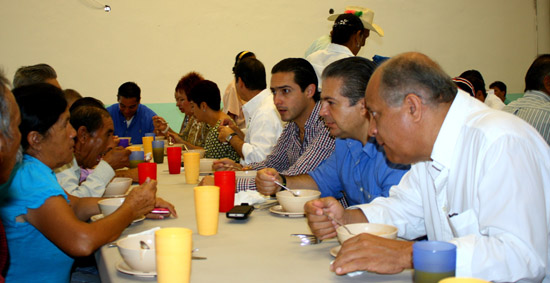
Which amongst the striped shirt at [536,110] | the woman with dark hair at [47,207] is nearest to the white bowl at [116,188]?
the woman with dark hair at [47,207]

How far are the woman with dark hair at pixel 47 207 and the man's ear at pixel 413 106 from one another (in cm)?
91

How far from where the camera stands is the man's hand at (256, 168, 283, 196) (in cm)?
215

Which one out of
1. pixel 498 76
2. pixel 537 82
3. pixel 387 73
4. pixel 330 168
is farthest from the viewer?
pixel 498 76

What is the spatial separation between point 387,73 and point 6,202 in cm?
125

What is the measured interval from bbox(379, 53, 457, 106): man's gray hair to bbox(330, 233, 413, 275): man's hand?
0.40 meters

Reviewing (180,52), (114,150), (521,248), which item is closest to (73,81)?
(180,52)

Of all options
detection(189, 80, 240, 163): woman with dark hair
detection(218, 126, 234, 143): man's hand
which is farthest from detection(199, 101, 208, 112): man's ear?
detection(218, 126, 234, 143): man's hand

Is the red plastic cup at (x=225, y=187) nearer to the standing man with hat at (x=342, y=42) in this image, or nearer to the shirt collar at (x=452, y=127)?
the shirt collar at (x=452, y=127)

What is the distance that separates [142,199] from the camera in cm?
173

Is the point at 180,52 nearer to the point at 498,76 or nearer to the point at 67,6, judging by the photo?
the point at 67,6

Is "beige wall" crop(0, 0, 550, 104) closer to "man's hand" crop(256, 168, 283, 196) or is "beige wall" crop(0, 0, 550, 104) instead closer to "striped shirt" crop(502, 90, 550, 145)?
"striped shirt" crop(502, 90, 550, 145)

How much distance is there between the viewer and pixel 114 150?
9.87 ft

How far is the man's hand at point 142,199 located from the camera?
1.70 m

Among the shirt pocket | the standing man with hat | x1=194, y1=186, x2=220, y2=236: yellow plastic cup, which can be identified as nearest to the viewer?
the shirt pocket
